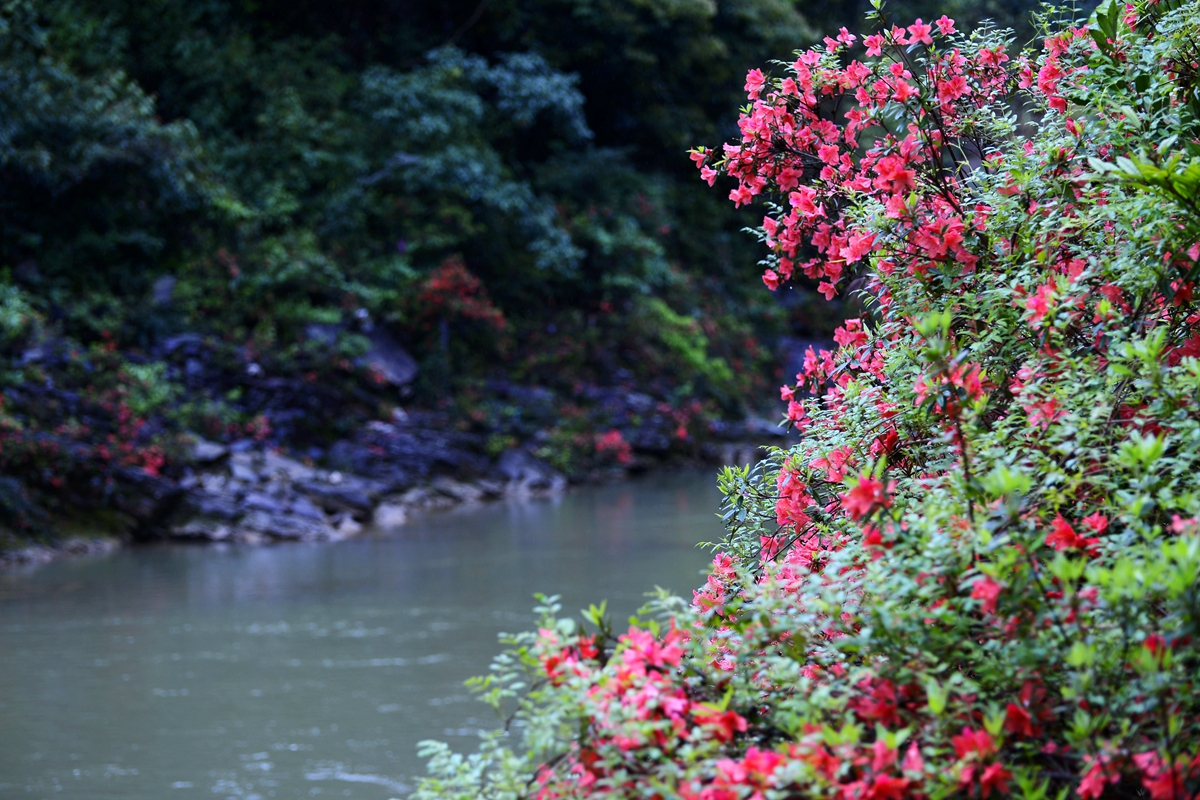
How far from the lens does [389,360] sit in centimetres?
1368

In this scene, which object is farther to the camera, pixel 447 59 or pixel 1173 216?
pixel 447 59

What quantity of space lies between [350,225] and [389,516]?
454cm

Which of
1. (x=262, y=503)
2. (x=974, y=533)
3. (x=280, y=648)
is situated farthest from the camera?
(x=262, y=503)

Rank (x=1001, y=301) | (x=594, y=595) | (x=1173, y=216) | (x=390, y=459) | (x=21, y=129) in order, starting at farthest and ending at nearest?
(x=390, y=459) < (x=21, y=129) < (x=594, y=595) < (x=1001, y=301) < (x=1173, y=216)

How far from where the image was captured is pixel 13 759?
178 inches

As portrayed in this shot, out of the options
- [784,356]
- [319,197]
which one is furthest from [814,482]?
[784,356]

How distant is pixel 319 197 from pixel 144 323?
3.50 m

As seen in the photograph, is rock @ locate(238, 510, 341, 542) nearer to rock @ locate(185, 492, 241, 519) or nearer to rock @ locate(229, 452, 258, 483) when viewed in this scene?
rock @ locate(185, 492, 241, 519)

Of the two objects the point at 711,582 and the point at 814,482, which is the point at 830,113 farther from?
the point at 711,582

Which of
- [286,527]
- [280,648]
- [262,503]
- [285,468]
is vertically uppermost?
[285,468]

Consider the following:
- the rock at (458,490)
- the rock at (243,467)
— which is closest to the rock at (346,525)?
the rock at (243,467)

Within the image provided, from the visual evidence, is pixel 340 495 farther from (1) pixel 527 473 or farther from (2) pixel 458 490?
(1) pixel 527 473

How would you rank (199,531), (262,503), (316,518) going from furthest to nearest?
(316,518), (262,503), (199,531)

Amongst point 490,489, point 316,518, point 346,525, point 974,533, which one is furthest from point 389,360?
point 974,533
